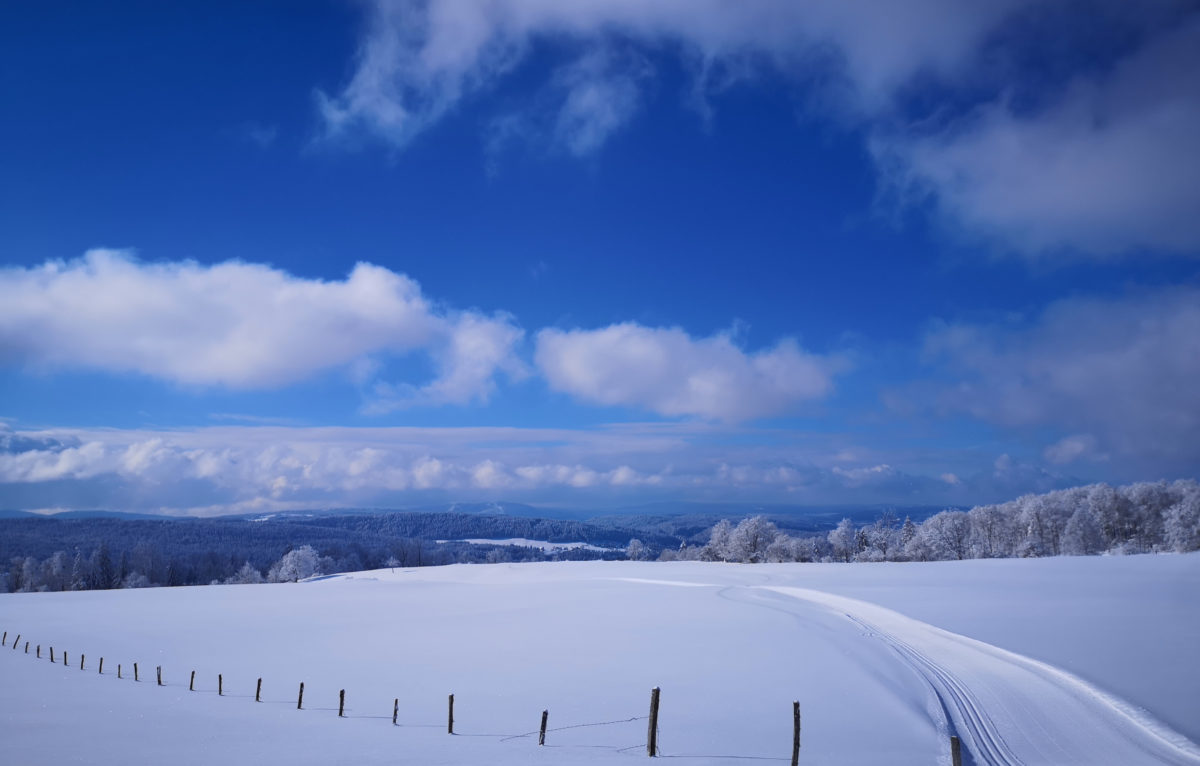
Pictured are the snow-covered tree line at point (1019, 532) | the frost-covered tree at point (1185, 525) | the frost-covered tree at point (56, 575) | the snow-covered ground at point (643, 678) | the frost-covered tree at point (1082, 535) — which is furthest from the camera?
the frost-covered tree at point (56, 575)

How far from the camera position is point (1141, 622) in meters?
28.3

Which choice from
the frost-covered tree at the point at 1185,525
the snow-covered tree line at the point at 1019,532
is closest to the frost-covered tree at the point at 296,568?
the snow-covered tree line at the point at 1019,532

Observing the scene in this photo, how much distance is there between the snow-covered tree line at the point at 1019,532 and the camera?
266 feet

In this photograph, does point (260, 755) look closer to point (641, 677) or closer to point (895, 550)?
point (641, 677)

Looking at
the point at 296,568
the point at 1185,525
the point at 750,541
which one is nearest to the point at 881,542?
the point at 750,541

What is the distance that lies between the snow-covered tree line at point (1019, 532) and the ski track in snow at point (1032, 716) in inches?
2783

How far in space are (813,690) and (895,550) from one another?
306 feet

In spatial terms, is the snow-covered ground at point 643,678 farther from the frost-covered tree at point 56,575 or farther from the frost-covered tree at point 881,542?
the frost-covered tree at point 56,575

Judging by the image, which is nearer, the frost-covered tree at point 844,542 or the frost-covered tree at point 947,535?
the frost-covered tree at point 947,535

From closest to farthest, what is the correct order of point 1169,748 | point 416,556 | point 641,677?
Answer: point 1169,748 < point 641,677 < point 416,556

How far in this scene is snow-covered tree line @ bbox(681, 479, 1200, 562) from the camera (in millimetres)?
81062

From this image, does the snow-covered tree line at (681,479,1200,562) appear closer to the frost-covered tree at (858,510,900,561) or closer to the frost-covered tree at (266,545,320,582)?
the frost-covered tree at (858,510,900,561)

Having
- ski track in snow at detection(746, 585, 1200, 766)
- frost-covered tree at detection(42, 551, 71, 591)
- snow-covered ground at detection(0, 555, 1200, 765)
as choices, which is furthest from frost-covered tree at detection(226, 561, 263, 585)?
ski track in snow at detection(746, 585, 1200, 766)

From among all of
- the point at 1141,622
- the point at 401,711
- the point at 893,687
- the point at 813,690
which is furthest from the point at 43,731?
the point at 1141,622
